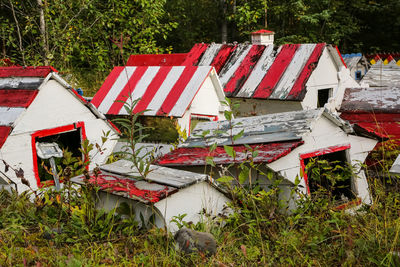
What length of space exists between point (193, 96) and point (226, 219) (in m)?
4.08

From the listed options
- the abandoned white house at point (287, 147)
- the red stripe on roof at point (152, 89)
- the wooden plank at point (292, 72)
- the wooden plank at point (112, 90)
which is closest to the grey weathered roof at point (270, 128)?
the abandoned white house at point (287, 147)

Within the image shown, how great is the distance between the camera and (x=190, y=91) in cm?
797

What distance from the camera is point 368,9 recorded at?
84.3 ft

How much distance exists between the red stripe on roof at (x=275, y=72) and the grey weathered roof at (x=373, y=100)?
8.09 ft

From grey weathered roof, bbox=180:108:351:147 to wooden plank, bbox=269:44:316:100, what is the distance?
4.36 m

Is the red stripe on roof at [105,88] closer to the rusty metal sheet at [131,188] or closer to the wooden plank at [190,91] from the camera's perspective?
the wooden plank at [190,91]

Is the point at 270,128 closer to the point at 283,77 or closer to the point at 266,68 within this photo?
the point at 283,77

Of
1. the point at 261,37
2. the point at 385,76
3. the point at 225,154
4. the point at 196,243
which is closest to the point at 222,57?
the point at 261,37

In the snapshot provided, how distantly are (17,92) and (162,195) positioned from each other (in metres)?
3.03

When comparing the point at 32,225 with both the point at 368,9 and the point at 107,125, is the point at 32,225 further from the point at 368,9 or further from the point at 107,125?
the point at 368,9

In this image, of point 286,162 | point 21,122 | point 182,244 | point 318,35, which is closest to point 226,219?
point 182,244

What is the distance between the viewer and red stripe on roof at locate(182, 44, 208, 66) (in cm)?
1202

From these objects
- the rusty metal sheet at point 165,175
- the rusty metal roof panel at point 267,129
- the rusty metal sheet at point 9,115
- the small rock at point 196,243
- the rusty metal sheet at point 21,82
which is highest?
the rusty metal sheet at point 21,82

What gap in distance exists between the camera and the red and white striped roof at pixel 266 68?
10.0 metres
